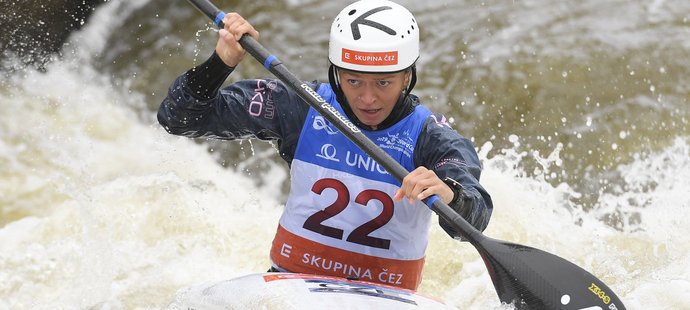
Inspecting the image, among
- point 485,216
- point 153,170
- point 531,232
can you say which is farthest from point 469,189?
point 153,170

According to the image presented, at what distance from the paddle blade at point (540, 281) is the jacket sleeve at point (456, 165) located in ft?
0.39

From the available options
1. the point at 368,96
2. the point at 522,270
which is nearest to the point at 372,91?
the point at 368,96

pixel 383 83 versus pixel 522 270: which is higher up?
pixel 383 83

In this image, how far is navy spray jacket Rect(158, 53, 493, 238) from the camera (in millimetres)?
3389

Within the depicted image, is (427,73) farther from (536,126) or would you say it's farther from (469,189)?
(469,189)

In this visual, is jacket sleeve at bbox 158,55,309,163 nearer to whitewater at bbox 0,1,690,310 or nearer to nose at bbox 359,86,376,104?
nose at bbox 359,86,376,104

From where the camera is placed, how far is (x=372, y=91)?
3.38 meters

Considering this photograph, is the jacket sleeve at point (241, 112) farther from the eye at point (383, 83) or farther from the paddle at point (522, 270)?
the eye at point (383, 83)

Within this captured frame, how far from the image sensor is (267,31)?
7836 mm

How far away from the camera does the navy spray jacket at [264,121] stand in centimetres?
339

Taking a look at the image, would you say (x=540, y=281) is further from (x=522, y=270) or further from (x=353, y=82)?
(x=353, y=82)

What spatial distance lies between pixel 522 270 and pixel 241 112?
1.15 metres

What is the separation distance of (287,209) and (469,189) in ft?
2.44

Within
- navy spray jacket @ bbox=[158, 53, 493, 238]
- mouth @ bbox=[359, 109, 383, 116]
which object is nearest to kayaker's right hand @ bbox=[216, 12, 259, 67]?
navy spray jacket @ bbox=[158, 53, 493, 238]
